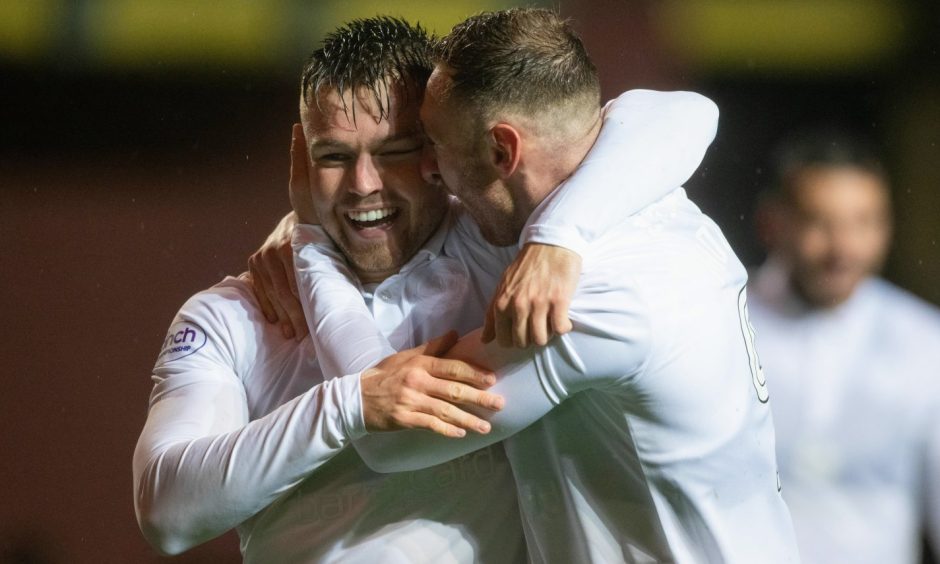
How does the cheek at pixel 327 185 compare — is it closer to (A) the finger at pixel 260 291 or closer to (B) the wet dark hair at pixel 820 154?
(A) the finger at pixel 260 291

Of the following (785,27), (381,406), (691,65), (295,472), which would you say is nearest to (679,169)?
(381,406)

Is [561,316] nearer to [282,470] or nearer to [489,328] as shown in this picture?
[489,328]

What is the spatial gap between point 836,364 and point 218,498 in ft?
5.07

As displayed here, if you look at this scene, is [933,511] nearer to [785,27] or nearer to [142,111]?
[785,27]

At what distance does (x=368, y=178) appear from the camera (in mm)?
1671

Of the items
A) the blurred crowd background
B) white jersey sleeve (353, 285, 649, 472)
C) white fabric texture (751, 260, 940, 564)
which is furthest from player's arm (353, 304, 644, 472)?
the blurred crowd background

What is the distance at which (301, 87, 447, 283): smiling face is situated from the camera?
167 cm

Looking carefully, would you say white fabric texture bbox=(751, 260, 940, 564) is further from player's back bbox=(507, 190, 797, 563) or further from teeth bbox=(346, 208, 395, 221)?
teeth bbox=(346, 208, 395, 221)

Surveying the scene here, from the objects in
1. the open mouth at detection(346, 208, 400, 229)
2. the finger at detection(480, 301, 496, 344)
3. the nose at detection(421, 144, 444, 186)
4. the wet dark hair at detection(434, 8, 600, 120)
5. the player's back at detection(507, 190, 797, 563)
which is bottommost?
the player's back at detection(507, 190, 797, 563)

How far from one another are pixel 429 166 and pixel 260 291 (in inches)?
12.0

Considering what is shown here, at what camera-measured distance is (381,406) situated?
1.41 meters

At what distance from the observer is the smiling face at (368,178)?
65.7 inches

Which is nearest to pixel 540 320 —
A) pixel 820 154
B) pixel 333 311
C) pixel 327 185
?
pixel 333 311

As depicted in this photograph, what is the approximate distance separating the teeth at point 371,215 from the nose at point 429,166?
0.22 feet
